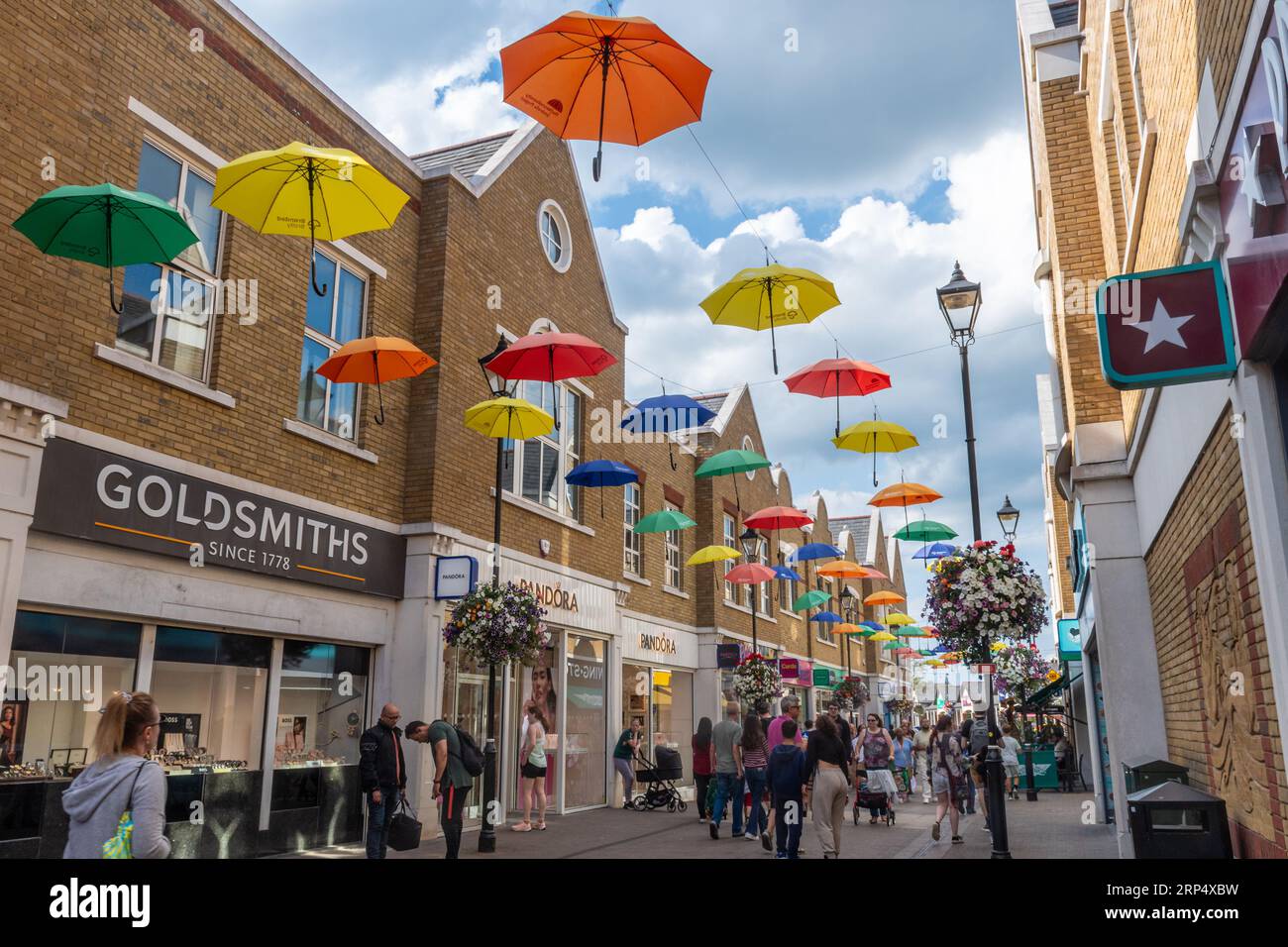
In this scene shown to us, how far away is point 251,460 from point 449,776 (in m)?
4.28

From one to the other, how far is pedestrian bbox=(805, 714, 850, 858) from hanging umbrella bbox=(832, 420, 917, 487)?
519 centimetres

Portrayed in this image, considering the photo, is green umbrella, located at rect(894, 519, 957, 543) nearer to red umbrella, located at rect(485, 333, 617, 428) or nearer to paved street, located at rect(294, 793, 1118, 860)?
paved street, located at rect(294, 793, 1118, 860)

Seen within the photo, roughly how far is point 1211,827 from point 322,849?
954 centimetres

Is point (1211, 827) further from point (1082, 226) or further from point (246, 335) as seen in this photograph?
point (246, 335)

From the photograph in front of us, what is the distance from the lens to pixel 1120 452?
1100 centimetres

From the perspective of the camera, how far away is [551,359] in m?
11.5

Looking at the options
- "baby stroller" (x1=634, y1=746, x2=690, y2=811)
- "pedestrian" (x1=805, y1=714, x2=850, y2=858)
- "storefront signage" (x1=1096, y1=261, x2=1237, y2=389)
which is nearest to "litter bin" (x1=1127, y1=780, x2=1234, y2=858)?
"storefront signage" (x1=1096, y1=261, x2=1237, y2=389)

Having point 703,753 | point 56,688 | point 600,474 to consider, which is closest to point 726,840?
point 703,753

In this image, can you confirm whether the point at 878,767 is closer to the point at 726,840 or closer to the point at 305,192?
the point at 726,840

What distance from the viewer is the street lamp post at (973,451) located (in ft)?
36.0

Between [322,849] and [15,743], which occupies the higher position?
[15,743]

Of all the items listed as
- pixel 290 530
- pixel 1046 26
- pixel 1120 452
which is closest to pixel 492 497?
pixel 290 530

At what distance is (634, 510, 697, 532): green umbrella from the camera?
63.8 feet

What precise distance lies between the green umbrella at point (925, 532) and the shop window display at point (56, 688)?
18.5 m
